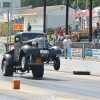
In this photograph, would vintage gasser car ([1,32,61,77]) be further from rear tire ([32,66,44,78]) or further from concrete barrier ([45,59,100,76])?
concrete barrier ([45,59,100,76])

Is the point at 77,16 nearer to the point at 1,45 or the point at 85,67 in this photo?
the point at 1,45

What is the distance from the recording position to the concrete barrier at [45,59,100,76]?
91.7ft

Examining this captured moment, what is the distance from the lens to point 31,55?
22.7 metres

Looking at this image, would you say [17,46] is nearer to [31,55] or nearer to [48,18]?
[31,55]

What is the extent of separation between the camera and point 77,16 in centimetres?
5328

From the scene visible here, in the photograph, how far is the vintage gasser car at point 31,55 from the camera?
22688 mm

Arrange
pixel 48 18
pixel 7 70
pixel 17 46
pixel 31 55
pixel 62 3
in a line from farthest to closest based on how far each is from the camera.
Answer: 1. pixel 62 3
2. pixel 48 18
3. pixel 7 70
4. pixel 17 46
5. pixel 31 55

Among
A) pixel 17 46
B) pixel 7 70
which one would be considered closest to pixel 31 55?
pixel 17 46

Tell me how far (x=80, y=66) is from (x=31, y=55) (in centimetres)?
748

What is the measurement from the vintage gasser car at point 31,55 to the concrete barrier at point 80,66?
4.74m

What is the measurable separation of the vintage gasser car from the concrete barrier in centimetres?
474

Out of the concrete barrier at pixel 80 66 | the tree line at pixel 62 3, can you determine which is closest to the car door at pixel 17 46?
the concrete barrier at pixel 80 66

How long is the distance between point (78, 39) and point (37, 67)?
51.2 feet

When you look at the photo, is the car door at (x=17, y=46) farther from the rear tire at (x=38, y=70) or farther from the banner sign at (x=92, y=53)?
the banner sign at (x=92, y=53)
